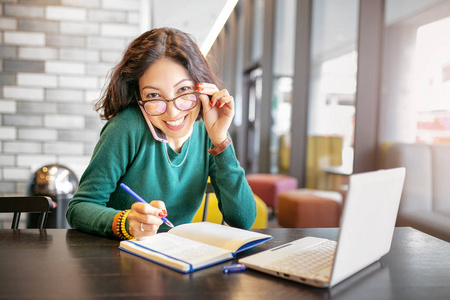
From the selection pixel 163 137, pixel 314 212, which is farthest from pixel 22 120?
pixel 314 212

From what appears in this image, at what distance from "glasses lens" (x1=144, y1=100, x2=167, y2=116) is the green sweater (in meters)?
0.13

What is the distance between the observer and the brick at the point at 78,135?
3078 millimetres

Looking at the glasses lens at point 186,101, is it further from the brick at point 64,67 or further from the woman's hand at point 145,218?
the brick at point 64,67

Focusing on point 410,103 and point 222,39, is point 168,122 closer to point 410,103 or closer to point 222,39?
point 410,103

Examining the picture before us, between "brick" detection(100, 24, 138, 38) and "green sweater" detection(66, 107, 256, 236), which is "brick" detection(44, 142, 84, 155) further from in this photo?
"green sweater" detection(66, 107, 256, 236)

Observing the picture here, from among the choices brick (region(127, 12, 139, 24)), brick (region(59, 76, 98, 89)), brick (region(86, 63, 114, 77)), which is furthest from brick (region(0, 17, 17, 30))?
brick (region(127, 12, 139, 24))

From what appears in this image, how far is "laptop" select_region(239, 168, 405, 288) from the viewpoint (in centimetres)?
75

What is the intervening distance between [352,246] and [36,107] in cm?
279

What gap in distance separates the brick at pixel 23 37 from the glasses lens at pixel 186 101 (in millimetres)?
2159

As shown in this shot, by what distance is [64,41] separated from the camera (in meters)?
3.03

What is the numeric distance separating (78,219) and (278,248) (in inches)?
22.9

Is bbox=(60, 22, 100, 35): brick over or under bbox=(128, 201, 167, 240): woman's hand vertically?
over

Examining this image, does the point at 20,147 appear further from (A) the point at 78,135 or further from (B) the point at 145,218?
(B) the point at 145,218

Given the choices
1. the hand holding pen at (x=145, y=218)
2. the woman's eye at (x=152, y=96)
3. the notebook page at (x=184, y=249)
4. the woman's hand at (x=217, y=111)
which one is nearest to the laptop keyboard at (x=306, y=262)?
the notebook page at (x=184, y=249)
